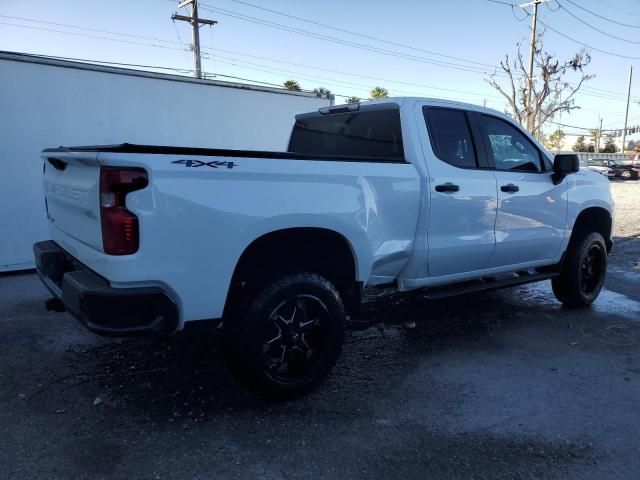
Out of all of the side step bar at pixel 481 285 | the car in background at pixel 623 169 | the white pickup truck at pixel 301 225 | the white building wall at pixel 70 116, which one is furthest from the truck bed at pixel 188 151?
the car in background at pixel 623 169

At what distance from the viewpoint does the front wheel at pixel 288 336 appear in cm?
307

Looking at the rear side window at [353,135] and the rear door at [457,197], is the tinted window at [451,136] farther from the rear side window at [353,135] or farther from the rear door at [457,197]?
the rear side window at [353,135]

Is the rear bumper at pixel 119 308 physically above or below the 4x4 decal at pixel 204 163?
below

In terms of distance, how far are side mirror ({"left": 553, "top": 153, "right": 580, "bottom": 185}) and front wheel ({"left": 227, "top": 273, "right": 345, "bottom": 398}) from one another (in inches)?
107

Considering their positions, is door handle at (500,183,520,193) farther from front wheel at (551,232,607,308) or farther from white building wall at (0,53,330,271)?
white building wall at (0,53,330,271)

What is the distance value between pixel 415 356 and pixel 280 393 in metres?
1.39

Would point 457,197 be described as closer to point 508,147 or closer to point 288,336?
point 508,147

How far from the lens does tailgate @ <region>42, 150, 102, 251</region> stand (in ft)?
9.11

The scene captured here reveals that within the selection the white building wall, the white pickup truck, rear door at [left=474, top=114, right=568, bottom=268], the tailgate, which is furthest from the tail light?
the white building wall

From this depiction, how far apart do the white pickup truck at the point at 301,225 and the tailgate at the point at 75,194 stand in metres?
0.02

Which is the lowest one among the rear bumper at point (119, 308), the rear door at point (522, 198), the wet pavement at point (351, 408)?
the wet pavement at point (351, 408)

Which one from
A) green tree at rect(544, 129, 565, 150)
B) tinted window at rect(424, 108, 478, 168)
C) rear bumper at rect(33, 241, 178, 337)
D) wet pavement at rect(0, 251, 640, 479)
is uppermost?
green tree at rect(544, 129, 565, 150)

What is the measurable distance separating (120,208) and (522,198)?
3.43 metres

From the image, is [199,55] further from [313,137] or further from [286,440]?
[286,440]
